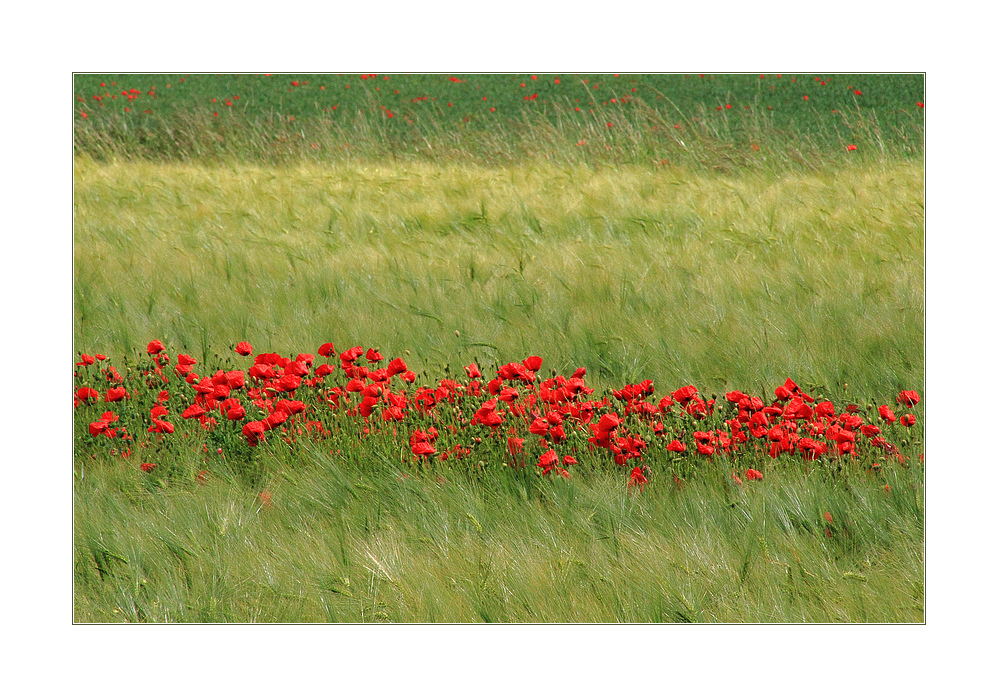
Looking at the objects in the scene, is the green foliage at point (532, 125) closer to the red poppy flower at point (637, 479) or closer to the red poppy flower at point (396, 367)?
the red poppy flower at point (396, 367)

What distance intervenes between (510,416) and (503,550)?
26.1 inches

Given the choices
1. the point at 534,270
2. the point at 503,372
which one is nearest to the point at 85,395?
the point at 503,372

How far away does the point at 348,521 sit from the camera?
220cm

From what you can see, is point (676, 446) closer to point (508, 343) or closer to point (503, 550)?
point (503, 550)

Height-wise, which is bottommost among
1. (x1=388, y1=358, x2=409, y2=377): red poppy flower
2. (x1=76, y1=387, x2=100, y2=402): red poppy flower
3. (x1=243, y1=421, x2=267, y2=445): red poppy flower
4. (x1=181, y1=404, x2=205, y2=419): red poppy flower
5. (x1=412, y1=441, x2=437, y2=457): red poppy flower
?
(x1=412, y1=441, x2=437, y2=457): red poppy flower

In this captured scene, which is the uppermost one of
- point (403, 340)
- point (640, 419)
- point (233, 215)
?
point (233, 215)

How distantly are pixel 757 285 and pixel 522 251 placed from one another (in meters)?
1.06

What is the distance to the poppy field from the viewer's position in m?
2.01

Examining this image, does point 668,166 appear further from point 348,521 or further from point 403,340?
point 348,521

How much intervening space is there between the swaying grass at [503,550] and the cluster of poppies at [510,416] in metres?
0.12

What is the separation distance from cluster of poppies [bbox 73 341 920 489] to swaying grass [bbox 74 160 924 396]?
233 millimetres

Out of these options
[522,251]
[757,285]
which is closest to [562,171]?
[522,251]

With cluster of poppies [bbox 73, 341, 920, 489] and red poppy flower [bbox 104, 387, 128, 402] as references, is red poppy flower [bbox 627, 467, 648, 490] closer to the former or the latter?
cluster of poppies [bbox 73, 341, 920, 489]

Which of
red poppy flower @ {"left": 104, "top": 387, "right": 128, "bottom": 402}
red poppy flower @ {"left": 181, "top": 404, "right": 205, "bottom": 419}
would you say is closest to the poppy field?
red poppy flower @ {"left": 181, "top": 404, "right": 205, "bottom": 419}
